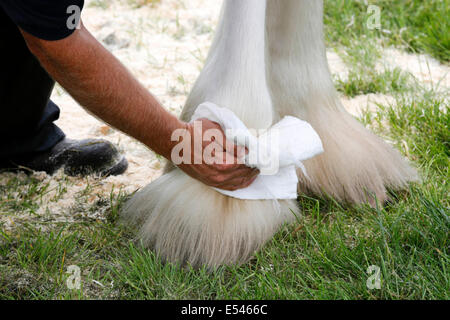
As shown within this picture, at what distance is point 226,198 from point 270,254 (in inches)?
6.0

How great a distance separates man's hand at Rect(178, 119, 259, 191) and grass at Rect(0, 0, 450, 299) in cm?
18

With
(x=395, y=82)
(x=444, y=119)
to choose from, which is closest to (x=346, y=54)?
(x=395, y=82)

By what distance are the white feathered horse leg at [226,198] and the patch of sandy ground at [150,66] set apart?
383 millimetres

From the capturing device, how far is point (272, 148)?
1120mm

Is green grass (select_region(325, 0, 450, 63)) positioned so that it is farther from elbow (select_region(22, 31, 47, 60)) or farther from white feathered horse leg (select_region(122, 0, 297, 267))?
elbow (select_region(22, 31, 47, 60))

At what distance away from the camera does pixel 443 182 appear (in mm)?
1355

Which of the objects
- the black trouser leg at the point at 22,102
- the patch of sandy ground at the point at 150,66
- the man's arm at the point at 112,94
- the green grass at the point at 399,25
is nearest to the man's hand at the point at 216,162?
the man's arm at the point at 112,94

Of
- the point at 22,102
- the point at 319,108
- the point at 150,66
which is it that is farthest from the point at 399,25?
the point at 22,102

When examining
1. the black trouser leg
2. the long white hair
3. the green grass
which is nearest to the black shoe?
the black trouser leg

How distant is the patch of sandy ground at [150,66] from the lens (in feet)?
5.12

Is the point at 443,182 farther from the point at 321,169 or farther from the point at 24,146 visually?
the point at 24,146

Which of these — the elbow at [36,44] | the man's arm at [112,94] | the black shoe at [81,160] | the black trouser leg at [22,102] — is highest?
the elbow at [36,44]

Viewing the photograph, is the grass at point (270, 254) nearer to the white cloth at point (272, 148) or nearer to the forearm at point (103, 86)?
the white cloth at point (272, 148)

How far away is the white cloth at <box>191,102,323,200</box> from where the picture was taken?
3.56ft
